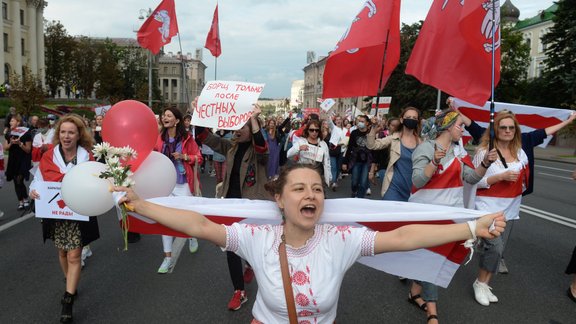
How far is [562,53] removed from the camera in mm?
35594

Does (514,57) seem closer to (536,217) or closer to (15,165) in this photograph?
(536,217)

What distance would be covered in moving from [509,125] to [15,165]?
8.07m

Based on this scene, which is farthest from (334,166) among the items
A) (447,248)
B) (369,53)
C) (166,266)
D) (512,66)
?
(512,66)

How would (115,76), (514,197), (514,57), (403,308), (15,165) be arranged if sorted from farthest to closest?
(115,76), (514,57), (15,165), (514,197), (403,308)

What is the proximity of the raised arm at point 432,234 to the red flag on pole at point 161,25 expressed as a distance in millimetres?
11981

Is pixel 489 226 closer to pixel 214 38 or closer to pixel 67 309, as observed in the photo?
pixel 67 309

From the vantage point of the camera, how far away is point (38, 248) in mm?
6039

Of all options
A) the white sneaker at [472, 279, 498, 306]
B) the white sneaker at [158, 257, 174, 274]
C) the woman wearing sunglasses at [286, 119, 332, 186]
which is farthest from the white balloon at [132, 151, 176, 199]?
the woman wearing sunglasses at [286, 119, 332, 186]

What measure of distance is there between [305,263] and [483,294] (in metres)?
2.88

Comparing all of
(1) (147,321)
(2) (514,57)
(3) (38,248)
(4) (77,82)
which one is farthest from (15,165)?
(4) (77,82)

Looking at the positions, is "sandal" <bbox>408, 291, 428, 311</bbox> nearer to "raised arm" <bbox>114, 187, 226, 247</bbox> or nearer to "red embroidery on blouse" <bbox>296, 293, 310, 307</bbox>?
"red embroidery on blouse" <bbox>296, 293, 310, 307</bbox>

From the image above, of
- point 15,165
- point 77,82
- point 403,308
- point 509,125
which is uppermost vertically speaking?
point 77,82

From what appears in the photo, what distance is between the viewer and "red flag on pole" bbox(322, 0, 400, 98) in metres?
5.43

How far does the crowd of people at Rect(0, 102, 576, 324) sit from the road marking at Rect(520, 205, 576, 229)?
3.63 metres
